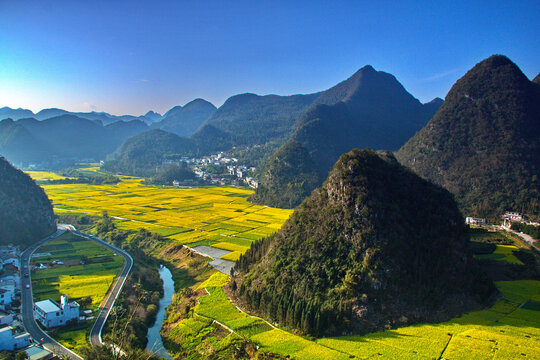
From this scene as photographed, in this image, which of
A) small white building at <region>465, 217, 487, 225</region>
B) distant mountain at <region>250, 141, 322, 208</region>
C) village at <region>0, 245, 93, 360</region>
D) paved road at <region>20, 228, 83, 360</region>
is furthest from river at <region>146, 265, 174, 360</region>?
small white building at <region>465, 217, 487, 225</region>

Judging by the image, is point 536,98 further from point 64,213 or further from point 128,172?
point 128,172

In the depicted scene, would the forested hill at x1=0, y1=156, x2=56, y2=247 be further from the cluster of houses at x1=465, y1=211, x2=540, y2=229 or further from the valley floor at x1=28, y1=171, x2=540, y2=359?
the cluster of houses at x1=465, y1=211, x2=540, y2=229

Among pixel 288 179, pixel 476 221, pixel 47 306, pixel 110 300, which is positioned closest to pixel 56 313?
pixel 47 306

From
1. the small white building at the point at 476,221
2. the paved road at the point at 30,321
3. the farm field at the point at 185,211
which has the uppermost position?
the small white building at the point at 476,221

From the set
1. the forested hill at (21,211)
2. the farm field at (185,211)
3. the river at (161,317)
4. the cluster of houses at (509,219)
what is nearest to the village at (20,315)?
the river at (161,317)

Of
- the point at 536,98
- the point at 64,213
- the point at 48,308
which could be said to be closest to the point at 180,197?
the point at 64,213

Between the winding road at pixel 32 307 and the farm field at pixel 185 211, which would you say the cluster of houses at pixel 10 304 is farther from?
the farm field at pixel 185 211

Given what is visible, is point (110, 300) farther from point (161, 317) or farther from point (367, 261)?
point (367, 261)
